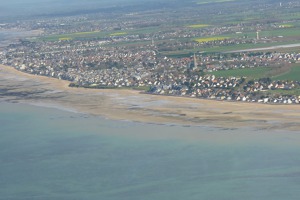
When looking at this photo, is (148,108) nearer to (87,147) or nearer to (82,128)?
(82,128)

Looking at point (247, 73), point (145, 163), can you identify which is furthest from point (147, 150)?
point (247, 73)

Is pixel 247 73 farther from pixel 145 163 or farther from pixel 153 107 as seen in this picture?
pixel 145 163

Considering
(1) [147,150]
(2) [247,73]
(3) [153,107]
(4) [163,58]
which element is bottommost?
(4) [163,58]

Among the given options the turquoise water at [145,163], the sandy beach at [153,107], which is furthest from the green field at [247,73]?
the turquoise water at [145,163]

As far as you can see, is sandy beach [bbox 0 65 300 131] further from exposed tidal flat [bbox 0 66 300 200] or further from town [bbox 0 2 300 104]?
town [bbox 0 2 300 104]

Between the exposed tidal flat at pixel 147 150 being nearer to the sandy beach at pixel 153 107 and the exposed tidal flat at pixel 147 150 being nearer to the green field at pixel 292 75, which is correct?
the sandy beach at pixel 153 107

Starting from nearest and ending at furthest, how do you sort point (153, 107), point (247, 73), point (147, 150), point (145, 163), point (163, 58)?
1. point (145, 163)
2. point (147, 150)
3. point (153, 107)
4. point (247, 73)
5. point (163, 58)
